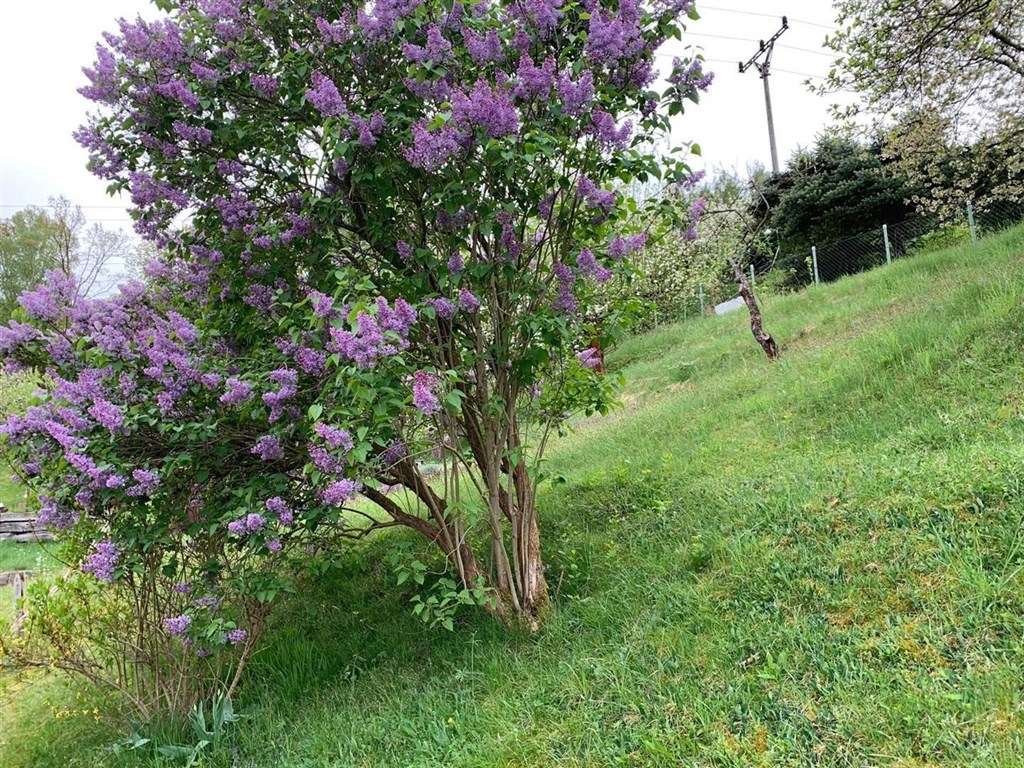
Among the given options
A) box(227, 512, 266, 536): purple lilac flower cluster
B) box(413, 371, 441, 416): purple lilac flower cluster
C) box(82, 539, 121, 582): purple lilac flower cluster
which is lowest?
box(82, 539, 121, 582): purple lilac flower cluster

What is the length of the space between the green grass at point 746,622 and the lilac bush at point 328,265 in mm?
560

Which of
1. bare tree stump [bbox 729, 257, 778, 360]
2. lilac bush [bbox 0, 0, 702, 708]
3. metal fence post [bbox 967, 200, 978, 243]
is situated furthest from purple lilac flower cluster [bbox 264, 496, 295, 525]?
metal fence post [bbox 967, 200, 978, 243]

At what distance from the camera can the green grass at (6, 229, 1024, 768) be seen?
2025mm

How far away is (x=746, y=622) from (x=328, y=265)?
264 cm

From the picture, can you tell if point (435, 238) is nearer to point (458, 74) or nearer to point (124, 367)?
point (458, 74)

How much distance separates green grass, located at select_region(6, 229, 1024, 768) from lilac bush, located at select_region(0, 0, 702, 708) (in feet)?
1.84

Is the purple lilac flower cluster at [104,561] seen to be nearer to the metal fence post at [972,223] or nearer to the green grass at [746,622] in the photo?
the green grass at [746,622]

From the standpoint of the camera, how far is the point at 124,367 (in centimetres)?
296

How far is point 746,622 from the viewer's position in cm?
255

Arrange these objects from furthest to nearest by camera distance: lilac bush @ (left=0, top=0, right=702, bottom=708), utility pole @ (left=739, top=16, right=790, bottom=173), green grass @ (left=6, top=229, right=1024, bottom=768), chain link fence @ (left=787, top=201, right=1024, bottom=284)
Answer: utility pole @ (left=739, top=16, right=790, bottom=173) < chain link fence @ (left=787, top=201, right=1024, bottom=284) < lilac bush @ (left=0, top=0, right=702, bottom=708) < green grass @ (left=6, top=229, right=1024, bottom=768)

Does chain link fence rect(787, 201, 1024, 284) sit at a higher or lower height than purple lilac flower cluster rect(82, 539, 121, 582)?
higher

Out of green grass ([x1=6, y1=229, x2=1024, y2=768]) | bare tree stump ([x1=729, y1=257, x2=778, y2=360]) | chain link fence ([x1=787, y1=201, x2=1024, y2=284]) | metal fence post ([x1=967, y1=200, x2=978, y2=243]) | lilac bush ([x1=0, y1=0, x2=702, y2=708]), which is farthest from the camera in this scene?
chain link fence ([x1=787, y1=201, x2=1024, y2=284])

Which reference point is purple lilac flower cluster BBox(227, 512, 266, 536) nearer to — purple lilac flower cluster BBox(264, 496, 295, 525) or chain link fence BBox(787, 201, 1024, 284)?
purple lilac flower cluster BBox(264, 496, 295, 525)

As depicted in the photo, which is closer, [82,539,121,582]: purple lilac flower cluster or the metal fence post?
[82,539,121,582]: purple lilac flower cluster
